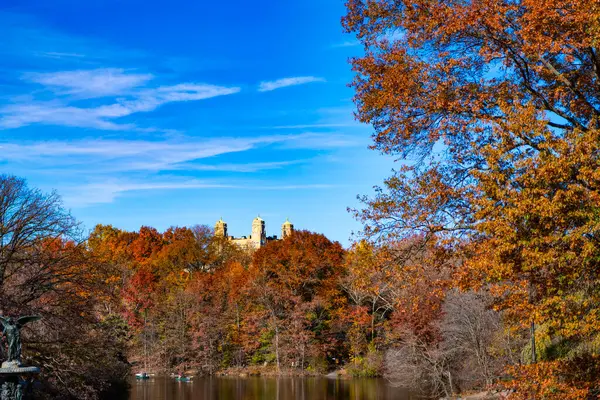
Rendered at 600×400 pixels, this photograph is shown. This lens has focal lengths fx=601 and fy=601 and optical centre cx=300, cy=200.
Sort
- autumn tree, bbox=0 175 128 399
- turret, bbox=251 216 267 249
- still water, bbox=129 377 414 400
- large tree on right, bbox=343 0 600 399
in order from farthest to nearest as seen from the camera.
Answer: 1. turret, bbox=251 216 267 249
2. still water, bbox=129 377 414 400
3. autumn tree, bbox=0 175 128 399
4. large tree on right, bbox=343 0 600 399

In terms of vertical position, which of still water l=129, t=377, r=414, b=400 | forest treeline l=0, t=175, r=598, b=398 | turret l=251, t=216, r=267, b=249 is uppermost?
turret l=251, t=216, r=267, b=249

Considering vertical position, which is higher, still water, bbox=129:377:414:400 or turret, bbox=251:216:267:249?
turret, bbox=251:216:267:249

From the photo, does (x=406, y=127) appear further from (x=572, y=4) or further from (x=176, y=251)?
(x=176, y=251)

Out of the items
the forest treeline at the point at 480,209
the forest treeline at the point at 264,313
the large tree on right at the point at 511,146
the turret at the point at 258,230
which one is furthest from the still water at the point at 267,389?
the turret at the point at 258,230

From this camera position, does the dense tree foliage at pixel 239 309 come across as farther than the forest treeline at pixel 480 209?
Yes

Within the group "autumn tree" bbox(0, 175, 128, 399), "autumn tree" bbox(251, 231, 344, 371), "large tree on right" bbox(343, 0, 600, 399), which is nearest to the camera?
"large tree on right" bbox(343, 0, 600, 399)

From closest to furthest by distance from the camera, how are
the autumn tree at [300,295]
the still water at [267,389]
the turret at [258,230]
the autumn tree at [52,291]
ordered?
the autumn tree at [52,291]
the still water at [267,389]
the autumn tree at [300,295]
the turret at [258,230]

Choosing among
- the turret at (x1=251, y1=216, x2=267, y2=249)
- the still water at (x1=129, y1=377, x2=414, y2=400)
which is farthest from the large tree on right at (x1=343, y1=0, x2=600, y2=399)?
the turret at (x1=251, y1=216, x2=267, y2=249)

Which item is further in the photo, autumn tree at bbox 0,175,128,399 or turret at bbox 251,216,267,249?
turret at bbox 251,216,267,249

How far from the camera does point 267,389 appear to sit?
4000 cm

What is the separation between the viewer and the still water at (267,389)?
35.9 metres

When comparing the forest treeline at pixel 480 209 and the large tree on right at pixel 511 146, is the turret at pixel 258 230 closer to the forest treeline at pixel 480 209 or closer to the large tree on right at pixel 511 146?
the forest treeline at pixel 480 209

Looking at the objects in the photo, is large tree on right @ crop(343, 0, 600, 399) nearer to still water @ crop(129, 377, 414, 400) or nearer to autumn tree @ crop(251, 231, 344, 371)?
still water @ crop(129, 377, 414, 400)

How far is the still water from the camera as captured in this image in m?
35.9
